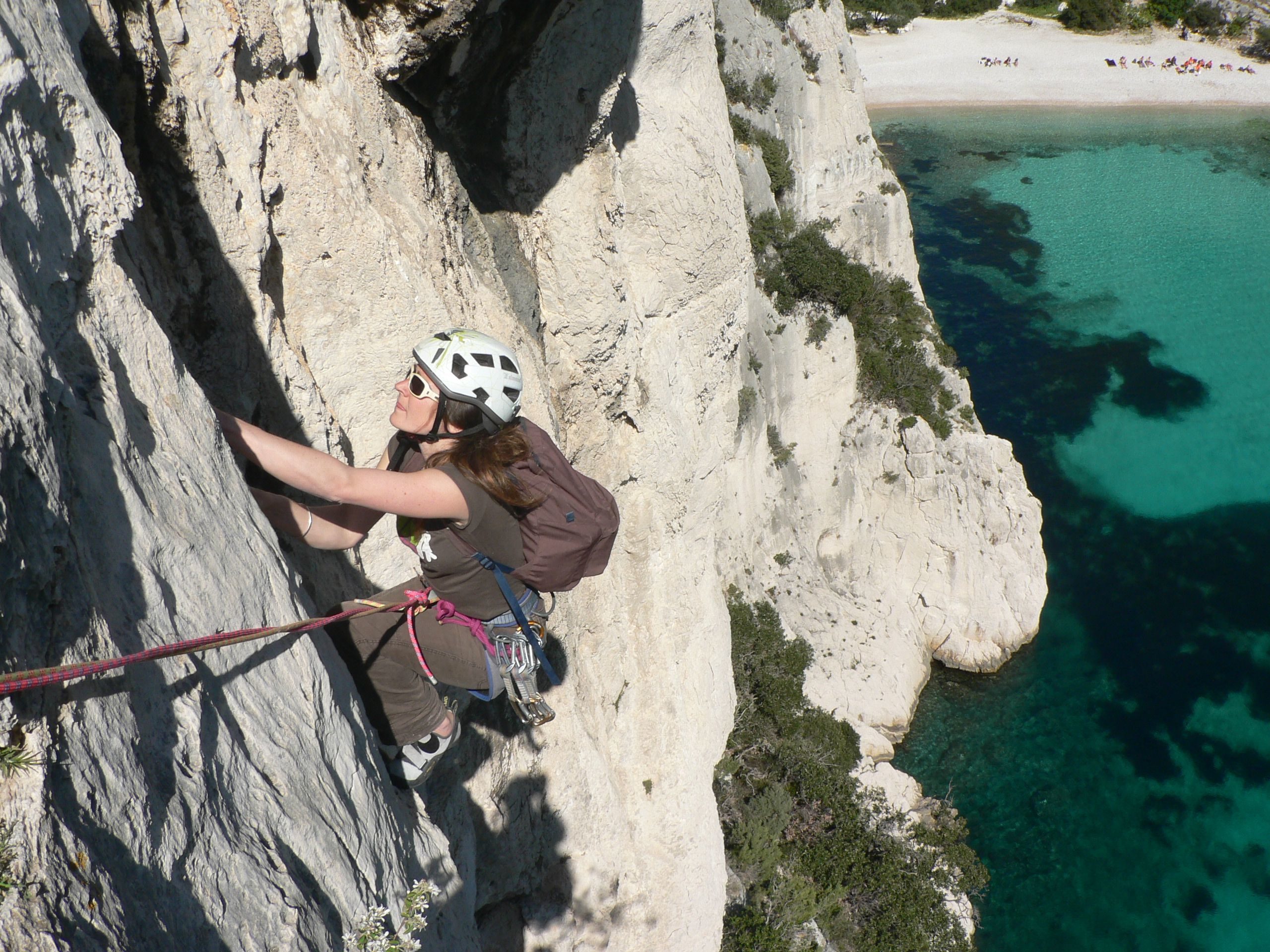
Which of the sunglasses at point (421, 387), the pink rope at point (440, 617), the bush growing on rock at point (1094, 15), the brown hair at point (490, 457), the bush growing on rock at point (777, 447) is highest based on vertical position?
the bush growing on rock at point (1094, 15)

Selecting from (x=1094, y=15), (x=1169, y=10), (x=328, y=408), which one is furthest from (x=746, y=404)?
(x=1169, y=10)

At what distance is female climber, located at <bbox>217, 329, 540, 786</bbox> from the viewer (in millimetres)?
3203

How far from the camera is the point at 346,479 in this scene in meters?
3.06

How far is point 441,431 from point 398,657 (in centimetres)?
135

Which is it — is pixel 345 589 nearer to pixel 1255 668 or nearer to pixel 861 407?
pixel 861 407

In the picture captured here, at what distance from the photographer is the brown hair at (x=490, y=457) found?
3.39m

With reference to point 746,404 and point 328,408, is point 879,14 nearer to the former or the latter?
point 746,404

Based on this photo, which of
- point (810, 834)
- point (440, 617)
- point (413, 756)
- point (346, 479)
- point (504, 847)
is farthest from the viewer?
point (810, 834)

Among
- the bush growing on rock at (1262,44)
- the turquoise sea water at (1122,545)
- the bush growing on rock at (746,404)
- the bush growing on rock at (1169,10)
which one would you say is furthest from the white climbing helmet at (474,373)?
the bush growing on rock at (1169,10)

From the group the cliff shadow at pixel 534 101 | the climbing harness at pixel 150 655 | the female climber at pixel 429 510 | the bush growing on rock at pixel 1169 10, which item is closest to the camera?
the climbing harness at pixel 150 655

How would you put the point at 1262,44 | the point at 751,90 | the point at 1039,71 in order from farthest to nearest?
1. the point at 1262,44
2. the point at 1039,71
3. the point at 751,90

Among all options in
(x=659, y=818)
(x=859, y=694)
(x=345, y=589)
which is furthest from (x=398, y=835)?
(x=859, y=694)

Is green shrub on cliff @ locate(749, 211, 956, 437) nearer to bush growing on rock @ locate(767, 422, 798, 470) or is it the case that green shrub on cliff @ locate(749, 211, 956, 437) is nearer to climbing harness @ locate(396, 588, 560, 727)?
bush growing on rock @ locate(767, 422, 798, 470)

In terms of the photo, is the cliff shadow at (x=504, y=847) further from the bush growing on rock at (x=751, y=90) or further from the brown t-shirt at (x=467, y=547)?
the bush growing on rock at (x=751, y=90)
